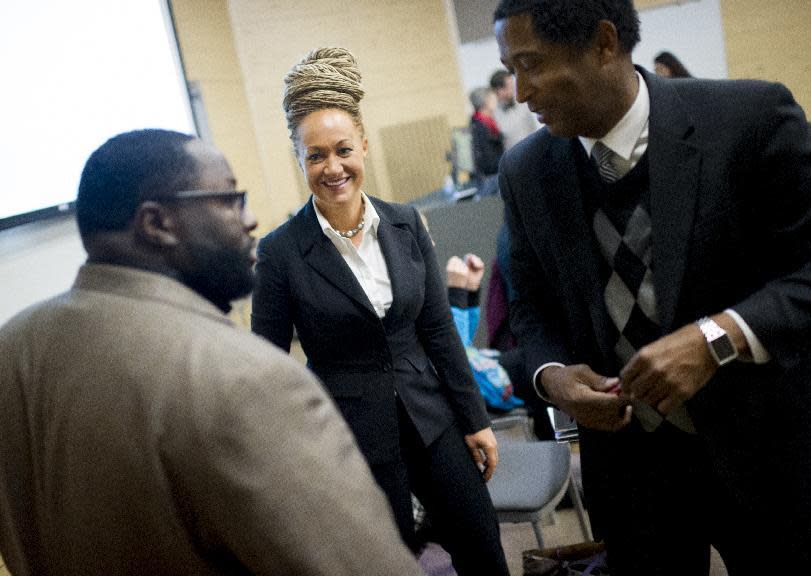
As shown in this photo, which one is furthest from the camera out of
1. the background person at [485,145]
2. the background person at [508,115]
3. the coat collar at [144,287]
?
the background person at [508,115]

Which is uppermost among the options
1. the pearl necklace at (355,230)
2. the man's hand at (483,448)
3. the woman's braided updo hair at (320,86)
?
the woman's braided updo hair at (320,86)

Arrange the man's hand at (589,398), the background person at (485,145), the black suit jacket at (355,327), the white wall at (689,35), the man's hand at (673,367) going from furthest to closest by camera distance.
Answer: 1. the white wall at (689,35)
2. the background person at (485,145)
3. the black suit jacket at (355,327)
4. the man's hand at (589,398)
5. the man's hand at (673,367)

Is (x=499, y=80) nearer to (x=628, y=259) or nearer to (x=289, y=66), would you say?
(x=289, y=66)

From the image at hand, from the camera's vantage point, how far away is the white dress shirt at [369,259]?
1.83 meters

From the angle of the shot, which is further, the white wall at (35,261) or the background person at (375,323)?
the white wall at (35,261)

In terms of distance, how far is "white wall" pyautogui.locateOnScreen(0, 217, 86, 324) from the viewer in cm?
244

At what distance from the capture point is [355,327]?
178cm

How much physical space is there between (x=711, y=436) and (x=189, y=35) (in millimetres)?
5289

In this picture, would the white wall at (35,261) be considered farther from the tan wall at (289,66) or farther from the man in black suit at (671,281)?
the tan wall at (289,66)

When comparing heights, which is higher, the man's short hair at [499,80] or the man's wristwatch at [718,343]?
Answer: the man's short hair at [499,80]

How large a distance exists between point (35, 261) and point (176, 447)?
82.9 inches

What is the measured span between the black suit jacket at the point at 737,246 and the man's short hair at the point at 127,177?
72 cm

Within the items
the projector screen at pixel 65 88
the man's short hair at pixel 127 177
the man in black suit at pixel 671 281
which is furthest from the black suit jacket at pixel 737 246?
the projector screen at pixel 65 88

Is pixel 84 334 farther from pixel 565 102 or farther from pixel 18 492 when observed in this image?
pixel 565 102
